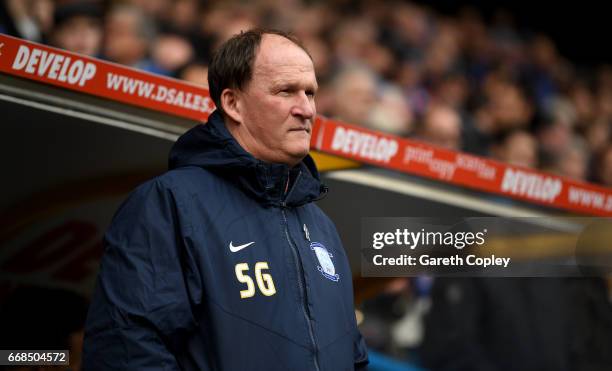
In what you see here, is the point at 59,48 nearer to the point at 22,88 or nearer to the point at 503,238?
the point at 22,88

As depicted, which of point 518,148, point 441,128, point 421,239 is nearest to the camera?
point 421,239

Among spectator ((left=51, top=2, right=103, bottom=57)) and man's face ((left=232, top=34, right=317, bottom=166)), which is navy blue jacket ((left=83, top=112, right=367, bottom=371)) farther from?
spectator ((left=51, top=2, right=103, bottom=57))

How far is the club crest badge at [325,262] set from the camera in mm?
2387

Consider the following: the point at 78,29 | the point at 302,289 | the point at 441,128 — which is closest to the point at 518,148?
the point at 441,128

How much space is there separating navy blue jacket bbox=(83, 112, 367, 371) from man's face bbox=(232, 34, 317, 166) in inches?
2.6

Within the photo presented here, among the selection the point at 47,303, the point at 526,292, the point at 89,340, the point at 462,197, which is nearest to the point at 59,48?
the point at 47,303

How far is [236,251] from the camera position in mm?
2217

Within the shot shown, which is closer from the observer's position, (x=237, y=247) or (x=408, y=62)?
(x=237, y=247)

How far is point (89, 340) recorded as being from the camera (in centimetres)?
205

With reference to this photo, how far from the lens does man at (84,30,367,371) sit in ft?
6.70

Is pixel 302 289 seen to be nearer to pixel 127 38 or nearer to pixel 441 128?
pixel 127 38

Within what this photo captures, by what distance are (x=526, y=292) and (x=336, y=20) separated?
2.79 meters

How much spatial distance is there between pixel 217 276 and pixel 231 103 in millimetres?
500

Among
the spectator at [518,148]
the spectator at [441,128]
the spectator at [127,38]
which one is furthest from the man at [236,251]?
the spectator at [518,148]
